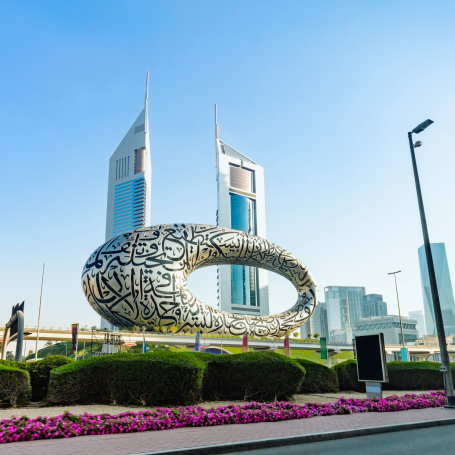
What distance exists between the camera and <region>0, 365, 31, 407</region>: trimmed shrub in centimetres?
1230

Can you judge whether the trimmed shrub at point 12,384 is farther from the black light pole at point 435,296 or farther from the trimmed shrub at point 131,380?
the black light pole at point 435,296

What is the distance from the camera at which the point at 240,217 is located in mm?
157250

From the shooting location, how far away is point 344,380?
1858 cm

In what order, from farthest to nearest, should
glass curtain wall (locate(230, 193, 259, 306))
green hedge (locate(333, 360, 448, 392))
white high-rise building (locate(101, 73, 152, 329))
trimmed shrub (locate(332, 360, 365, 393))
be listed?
glass curtain wall (locate(230, 193, 259, 306)) < white high-rise building (locate(101, 73, 152, 329)) < green hedge (locate(333, 360, 448, 392)) < trimmed shrub (locate(332, 360, 365, 393))

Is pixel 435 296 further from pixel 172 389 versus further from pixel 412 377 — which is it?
pixel 172 389

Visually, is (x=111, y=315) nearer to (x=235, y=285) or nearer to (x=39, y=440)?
(x=39, y=440)

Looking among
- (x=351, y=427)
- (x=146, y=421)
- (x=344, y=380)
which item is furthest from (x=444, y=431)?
(x=344, y=380)

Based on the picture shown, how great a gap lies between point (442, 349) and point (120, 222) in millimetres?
142900

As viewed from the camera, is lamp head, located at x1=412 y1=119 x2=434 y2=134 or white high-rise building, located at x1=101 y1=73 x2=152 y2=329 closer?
lamp head, located at x1=412 y1=119 x2=434 y2=134

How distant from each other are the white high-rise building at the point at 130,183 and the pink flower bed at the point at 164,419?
135m

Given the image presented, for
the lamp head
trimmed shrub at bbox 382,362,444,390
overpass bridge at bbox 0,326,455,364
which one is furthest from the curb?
overpass bridge at bbox 0,326,455,364

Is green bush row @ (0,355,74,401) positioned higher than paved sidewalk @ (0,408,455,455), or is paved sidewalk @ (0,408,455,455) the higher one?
Answer: green bush row @ (0,355,74,401)

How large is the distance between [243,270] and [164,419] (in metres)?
144

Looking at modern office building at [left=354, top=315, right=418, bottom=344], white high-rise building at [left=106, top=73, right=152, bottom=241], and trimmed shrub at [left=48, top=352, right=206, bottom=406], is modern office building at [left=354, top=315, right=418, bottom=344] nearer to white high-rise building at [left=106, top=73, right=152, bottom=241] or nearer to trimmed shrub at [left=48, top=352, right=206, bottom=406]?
white high-rise building at [left=106, top=73, right=152, bottom=241]
